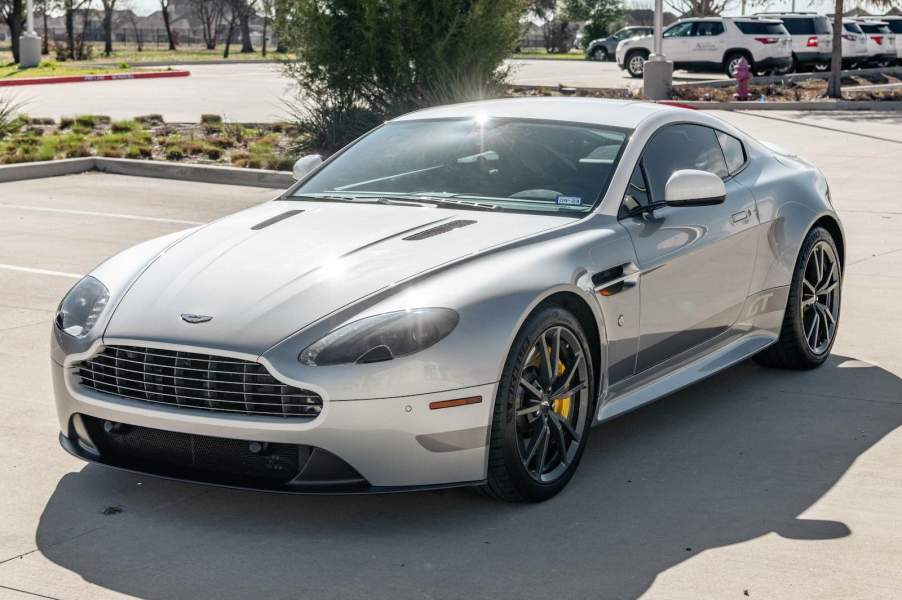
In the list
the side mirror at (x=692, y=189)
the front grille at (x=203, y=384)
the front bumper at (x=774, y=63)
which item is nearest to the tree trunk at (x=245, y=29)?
the front bumper at (x=774, y=63)

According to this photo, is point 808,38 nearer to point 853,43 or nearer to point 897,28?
point 853,43

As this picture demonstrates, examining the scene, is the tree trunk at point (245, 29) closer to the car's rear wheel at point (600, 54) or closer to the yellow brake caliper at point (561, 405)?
the car's rear wheel at point (600, 54)

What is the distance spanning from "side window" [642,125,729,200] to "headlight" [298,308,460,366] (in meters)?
1.73

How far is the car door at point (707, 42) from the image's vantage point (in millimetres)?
35438

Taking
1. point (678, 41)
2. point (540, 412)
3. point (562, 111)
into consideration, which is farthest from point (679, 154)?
point (678, 41)

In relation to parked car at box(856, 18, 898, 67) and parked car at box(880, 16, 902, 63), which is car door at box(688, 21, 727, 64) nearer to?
parked car at box(856, 18, 898, 67)

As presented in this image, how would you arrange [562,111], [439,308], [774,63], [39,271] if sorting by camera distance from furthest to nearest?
[774,63], [39,271], [562,111], [439,308]

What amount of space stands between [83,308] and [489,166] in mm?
1902

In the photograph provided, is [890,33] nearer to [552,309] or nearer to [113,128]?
[113,128]

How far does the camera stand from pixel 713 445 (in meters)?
5.63

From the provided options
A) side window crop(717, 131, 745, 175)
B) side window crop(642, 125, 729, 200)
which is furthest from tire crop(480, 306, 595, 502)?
side window crop(717, 131, 745, 175)

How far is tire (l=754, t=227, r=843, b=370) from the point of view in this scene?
22.0 feet

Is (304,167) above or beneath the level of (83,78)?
beneath

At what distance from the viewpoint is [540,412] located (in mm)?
4824
